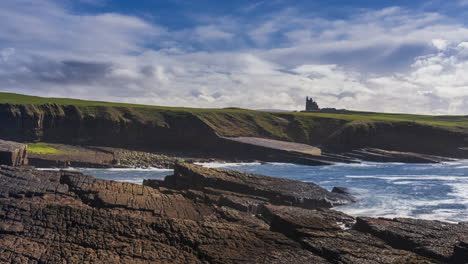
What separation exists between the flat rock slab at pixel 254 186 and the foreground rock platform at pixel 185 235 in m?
7.24

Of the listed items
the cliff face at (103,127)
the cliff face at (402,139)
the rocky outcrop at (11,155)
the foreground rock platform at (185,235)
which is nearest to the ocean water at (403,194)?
the rocky outcrop at (11,155)

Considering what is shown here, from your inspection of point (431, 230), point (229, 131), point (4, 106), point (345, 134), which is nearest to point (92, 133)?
point (4, 106)

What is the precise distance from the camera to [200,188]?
27359mm

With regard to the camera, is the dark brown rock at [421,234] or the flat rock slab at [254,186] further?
the flat rock slab at [254,186]

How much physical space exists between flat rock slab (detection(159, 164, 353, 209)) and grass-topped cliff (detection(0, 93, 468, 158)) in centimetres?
4648

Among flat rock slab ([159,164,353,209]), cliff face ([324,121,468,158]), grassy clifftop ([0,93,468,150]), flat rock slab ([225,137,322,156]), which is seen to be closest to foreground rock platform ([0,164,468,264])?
flat rock slab ([159,164,353,209])

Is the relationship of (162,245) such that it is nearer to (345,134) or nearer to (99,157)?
(99,157)

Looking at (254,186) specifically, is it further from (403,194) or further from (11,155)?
(11,155)

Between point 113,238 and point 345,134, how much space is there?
74986 mm

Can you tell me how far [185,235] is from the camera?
561 inches

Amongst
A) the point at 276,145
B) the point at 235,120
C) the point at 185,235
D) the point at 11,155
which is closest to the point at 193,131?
the point at 235,120

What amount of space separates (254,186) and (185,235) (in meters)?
14.0

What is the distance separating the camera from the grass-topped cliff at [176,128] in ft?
233

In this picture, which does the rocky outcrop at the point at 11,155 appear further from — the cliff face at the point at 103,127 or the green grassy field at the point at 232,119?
the green grassy field at the point at 232,119
